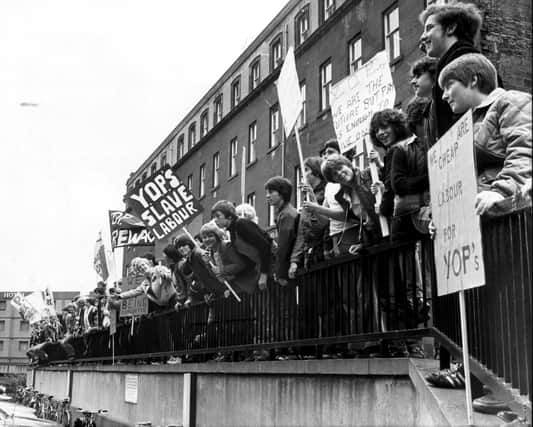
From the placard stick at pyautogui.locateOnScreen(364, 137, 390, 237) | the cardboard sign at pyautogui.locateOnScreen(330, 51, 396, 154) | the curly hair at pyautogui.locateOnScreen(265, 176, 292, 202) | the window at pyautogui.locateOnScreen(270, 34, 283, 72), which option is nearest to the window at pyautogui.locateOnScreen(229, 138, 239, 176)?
the window at pyautogui.locateOnScreen(270, 34, 283, 72)

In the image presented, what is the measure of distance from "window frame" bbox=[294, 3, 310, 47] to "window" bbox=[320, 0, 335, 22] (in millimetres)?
1386

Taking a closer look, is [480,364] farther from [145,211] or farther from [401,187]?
[145,211]

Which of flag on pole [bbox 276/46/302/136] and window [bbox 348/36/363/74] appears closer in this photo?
flag on pole [bbox 276/46/302/136]

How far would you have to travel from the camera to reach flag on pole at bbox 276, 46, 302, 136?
32.9 feet

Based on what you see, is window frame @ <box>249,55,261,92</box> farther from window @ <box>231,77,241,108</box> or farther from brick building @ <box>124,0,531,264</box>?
window @ <box>231,77,241,108</box>

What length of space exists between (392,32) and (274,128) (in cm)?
1258

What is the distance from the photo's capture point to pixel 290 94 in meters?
10.3

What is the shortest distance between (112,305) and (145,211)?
4959 mm

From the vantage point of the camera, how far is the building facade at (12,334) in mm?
116625

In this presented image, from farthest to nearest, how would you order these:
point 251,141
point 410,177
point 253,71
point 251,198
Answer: point 253,71 → point 251,141 → point 251,198 → point 410,177

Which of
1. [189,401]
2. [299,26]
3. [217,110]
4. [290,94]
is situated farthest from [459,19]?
[217,110]

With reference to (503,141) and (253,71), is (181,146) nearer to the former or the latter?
(253,71)

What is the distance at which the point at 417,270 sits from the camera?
21.5 ft

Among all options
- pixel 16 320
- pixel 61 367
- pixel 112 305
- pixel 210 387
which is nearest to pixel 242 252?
pixel 210 387
